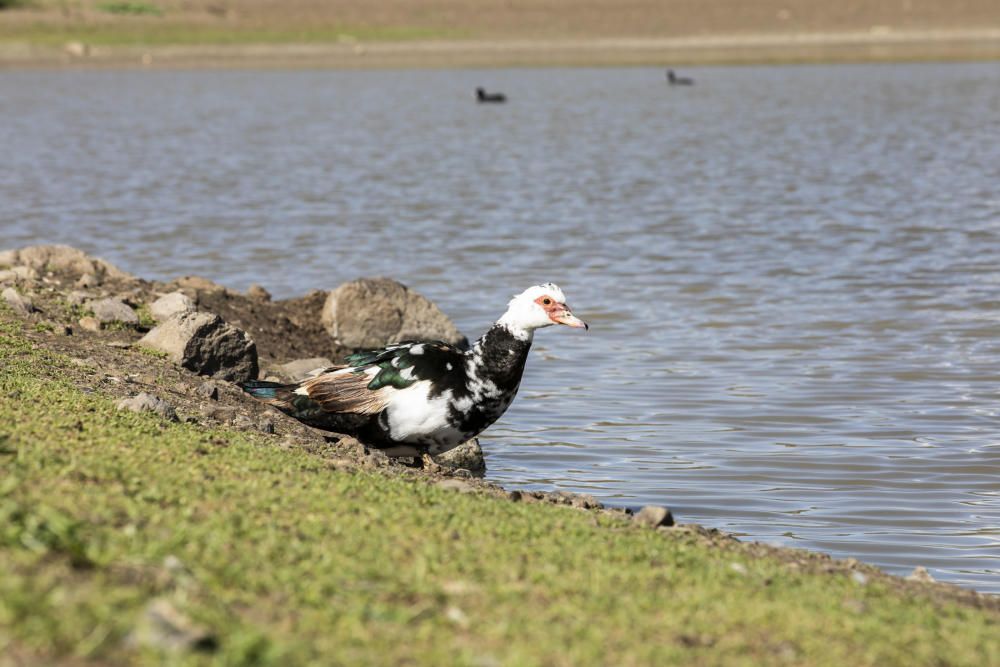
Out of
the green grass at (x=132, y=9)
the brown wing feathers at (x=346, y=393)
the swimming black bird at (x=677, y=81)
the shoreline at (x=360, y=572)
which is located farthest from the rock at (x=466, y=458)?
the green grass at (x=132, y=9)

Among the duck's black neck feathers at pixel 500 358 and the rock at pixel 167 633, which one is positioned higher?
the duck's black neck feathers at pixel 500 358

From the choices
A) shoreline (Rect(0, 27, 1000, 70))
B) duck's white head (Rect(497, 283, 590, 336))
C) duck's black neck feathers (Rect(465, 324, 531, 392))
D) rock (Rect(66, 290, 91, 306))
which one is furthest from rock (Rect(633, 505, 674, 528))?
shoreline (Rect(0, 27, 1000, 70))

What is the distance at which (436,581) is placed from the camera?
198 inches

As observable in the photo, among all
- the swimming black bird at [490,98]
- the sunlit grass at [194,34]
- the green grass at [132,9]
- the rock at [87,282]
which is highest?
the green grass at [132,9]

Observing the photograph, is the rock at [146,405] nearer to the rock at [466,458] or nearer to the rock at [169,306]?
the rock at [466,458]

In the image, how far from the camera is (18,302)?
10.7 m

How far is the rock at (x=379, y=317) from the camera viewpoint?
12680 millimetres

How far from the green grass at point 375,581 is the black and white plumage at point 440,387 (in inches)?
54.0

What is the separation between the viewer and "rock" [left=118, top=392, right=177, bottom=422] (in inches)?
308

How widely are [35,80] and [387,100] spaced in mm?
19632

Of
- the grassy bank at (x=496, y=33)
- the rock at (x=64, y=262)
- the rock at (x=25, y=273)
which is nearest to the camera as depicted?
the rock at (x=25, y=273)

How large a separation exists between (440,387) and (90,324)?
395 centimetres

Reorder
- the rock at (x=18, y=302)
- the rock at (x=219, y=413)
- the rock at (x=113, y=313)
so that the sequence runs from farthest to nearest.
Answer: the rock at (x=113, y=313)
the rock at (x=18, y=302)
the rock at (x=219, y=413)

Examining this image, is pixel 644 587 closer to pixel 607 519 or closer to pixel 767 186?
pixel 607 519
